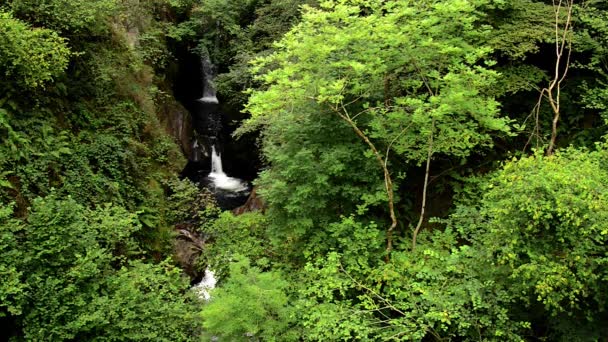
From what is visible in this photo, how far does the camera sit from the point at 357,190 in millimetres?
7898

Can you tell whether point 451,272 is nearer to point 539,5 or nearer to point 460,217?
point 460,217

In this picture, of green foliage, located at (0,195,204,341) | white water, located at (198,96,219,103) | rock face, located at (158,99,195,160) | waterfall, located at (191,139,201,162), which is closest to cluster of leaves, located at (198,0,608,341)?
green foliage, located at (0,195,204,341)

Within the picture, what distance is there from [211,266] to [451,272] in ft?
16.2

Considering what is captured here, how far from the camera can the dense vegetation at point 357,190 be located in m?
5.85

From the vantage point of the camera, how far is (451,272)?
6570 millimetres

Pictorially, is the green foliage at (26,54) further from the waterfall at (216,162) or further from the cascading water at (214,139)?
the waterfall at (216,162)

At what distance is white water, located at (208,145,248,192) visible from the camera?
18438mm

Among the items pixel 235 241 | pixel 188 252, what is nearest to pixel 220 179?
pixel 188 252

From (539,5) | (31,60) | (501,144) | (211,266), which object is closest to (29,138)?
(31,60)

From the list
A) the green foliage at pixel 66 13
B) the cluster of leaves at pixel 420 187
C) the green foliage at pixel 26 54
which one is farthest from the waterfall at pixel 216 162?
the green foliage at pixel 26 54

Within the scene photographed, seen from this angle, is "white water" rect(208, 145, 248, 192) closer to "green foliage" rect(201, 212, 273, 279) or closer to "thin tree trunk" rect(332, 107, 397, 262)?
"green foliage" rect(201, 212, 273, 279)

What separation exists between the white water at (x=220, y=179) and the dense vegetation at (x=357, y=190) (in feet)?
24.3

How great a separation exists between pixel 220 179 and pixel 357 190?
12.2 m

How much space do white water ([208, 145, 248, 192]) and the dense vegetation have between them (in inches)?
292
